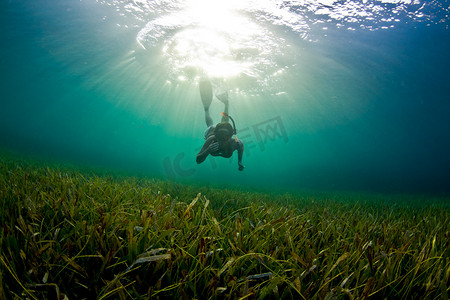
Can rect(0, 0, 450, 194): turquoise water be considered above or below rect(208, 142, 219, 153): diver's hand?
above

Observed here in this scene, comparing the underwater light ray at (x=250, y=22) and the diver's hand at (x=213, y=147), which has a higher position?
the underwater light ray at (x=250, y=22)

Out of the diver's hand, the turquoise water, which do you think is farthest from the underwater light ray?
the diver's hand

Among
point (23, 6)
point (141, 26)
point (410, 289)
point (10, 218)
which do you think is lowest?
point (410, 289)

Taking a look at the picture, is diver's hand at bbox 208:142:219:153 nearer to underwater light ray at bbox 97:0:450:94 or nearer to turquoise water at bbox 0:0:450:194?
turquoise water at bbox 0:0:450:194

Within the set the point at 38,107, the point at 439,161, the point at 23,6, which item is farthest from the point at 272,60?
the point at 439,161

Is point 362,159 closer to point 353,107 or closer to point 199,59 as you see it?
point 353,107

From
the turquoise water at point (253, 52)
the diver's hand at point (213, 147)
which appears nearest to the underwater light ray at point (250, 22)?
the turquoise water at point (253, 52)

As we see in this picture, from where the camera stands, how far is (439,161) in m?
72.4

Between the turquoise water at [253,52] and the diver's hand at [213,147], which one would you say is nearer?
the diver's hand at [213,147]

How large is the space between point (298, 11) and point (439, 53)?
48.4 feet

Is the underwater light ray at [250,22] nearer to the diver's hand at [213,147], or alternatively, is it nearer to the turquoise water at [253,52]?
the turquoise water at [253,52]

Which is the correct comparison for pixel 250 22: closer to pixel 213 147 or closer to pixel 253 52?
pixel 253 52

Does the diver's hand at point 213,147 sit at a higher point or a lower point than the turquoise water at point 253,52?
lower

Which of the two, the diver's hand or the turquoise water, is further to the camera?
the turquoise water
